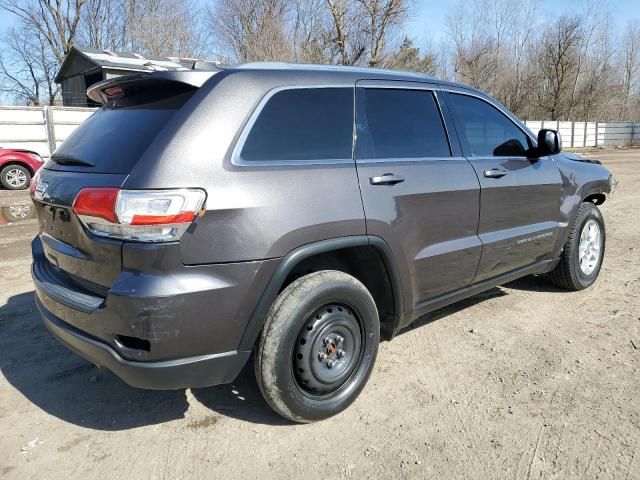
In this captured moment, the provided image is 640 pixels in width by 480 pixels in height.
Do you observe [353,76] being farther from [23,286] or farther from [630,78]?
[630,78]

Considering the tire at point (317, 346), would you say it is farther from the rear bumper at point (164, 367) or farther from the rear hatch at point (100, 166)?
the rear hatch at point (100, 166)

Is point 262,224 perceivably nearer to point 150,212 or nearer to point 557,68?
point 150,212

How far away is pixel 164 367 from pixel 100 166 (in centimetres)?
102

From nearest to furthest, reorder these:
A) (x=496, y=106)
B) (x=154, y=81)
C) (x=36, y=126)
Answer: (x=154, y=81)
(x=496, y=106)
(x=36, y=126)

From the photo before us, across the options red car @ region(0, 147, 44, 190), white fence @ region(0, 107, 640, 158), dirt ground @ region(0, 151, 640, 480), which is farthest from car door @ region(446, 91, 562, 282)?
white fence @ region(0, 107, 640, 158)

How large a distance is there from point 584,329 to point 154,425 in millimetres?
3202

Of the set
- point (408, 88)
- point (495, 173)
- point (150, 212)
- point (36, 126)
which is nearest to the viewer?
point (150, 212)

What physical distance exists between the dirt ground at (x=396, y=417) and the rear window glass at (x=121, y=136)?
141 cm

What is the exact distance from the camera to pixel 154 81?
2.56 metres

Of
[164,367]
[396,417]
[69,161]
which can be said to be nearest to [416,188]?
[396,417]

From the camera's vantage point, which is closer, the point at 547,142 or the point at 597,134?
the point at 547,142

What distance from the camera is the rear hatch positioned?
2311 millimetres

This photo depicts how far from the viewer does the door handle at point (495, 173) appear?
3568mm

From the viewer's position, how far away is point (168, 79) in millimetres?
2482
